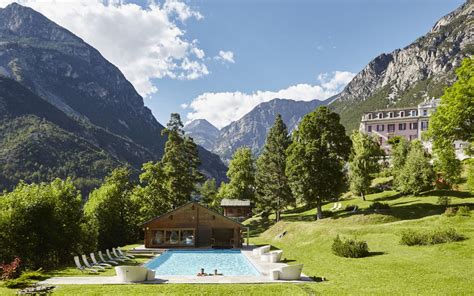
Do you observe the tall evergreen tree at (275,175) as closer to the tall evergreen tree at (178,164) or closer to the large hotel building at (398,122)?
the tall evergreen tree at (178,164)

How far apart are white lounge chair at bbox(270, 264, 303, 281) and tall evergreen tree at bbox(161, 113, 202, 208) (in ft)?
117

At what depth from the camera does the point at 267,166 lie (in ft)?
179

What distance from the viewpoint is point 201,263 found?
95.6 feet

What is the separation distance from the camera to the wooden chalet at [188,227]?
3781cm

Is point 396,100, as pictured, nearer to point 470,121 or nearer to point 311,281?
point 470,121

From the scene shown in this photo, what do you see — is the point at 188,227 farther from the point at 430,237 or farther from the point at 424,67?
the point at 424,67

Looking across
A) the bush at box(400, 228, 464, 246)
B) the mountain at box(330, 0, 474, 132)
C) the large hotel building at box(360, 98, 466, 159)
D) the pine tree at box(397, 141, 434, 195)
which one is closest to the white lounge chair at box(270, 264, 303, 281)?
the bush at box(400, 228, 464, 246)

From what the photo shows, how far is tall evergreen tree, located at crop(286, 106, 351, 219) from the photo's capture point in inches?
1581

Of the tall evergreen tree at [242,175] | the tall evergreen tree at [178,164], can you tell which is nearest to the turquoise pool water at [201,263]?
the tall evergreen tree at [178,164]

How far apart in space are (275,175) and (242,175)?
11.9 metres

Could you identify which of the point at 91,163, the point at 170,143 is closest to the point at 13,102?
the point at 91,163

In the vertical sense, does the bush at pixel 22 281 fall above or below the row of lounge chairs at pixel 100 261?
above

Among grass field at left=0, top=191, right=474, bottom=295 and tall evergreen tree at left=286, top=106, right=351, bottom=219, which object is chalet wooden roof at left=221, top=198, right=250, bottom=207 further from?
grass field at left=0, top=191, right=474, bottom=295

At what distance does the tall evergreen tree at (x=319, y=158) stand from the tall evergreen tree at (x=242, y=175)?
21157 mm
